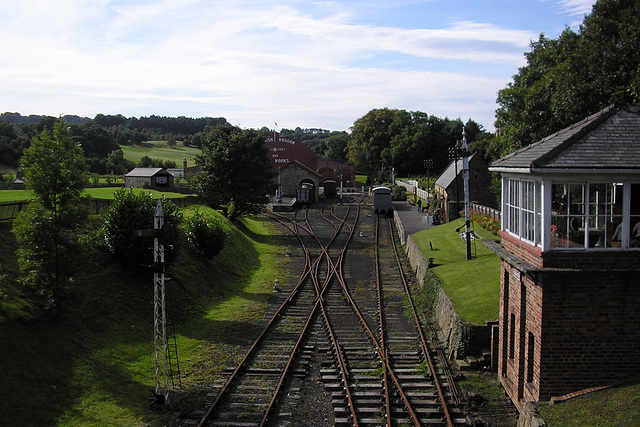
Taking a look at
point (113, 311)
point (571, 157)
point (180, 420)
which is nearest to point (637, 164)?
point (571, 157)

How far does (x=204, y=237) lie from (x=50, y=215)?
1003 centimetres

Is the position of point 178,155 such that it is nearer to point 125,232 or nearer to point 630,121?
point 125,232

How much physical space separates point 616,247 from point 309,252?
2178 centimetres

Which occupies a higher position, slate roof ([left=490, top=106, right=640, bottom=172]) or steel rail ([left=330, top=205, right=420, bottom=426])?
slate roof ([left=490, top=106, right=640, bottom=172])

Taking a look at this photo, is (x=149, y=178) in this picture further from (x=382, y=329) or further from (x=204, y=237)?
(x=382, y=329)

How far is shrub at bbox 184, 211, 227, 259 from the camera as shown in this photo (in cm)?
2445

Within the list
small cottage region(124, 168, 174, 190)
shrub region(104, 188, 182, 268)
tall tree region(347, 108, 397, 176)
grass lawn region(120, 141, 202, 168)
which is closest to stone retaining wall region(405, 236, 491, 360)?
shrub region(104, 188, 182, 268)

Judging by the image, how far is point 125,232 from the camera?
19188mm

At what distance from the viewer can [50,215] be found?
1461 centimetres

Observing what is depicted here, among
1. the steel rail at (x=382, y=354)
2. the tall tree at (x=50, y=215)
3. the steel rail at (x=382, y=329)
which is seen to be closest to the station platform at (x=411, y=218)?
the steel rail at (x=382, y=329)

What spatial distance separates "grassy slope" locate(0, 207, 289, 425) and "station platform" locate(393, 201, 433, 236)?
1494 cm

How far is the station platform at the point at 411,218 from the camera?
3659 centimetres

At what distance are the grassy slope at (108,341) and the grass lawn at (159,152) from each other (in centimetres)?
8473

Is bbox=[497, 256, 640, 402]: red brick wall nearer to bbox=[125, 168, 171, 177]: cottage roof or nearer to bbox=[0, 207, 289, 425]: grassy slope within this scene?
bbox=[0, 207, 289, 425]: grassy slope
